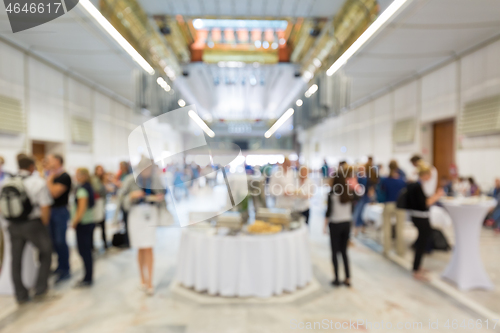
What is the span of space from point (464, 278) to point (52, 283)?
470 centimetres

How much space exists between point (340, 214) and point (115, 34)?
10.5ft

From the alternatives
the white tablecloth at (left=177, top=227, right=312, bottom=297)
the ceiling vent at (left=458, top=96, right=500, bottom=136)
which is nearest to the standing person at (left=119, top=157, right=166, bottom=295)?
the white tablecloth at (left=177, top=227, right=312, bottom=297)

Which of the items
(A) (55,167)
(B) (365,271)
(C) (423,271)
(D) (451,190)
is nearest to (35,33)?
(A) (55,167)

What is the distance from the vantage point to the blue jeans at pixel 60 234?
132 inches

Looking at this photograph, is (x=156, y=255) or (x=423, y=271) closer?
(x=423, y=271)

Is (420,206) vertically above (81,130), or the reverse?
(81,130)

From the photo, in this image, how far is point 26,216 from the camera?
2686 millimetres

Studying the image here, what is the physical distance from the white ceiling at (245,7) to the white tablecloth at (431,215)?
131 inches

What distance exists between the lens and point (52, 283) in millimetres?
3252

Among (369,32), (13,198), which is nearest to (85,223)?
(13,198)

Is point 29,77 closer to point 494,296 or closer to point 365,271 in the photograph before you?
point 365,271

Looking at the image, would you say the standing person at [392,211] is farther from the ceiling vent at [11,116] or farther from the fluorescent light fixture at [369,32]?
the ceiling vent at [11,116]

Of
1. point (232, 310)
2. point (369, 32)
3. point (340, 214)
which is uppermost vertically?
point (369, 32)

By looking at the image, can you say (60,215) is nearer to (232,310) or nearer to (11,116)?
(232,310)
